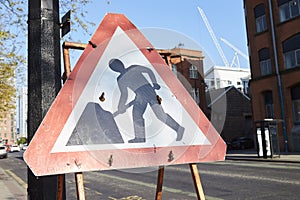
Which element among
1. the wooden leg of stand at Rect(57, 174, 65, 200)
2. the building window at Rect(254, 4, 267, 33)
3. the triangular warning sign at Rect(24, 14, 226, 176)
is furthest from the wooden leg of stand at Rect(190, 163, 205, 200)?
the building window at Rect(254, 4, 267, 33)

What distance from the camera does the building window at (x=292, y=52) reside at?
24750 mm

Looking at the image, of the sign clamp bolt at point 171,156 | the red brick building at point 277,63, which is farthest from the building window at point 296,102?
the sign clamp bolt at point 171,156

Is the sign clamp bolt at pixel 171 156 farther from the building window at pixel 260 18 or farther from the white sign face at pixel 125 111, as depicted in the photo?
the building window at pixel 260 18

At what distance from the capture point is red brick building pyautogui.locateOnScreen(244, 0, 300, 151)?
81.9 feet

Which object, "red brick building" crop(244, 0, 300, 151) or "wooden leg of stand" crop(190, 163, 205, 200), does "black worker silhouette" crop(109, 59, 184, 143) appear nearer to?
"wooden leg of stand" crop(190, 163, 205, 200)

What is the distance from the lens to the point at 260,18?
92.9ft

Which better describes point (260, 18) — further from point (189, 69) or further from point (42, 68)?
point (42, 68)

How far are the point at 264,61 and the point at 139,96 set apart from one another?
88.8ft

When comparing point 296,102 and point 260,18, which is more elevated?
point 260,18

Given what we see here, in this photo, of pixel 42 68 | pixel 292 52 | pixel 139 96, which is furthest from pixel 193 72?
pixel 292 52

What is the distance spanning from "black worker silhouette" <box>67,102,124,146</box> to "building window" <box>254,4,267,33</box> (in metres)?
27.8

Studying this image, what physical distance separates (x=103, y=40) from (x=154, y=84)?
22.1 inches

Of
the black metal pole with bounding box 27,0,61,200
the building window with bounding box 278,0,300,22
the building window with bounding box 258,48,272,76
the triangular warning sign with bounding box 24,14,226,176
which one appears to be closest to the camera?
the triangular warning sign with bounding box 24,14,226,176

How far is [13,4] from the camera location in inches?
263
